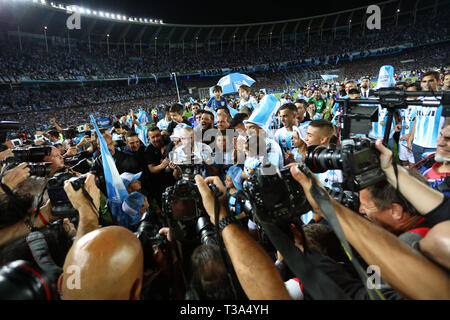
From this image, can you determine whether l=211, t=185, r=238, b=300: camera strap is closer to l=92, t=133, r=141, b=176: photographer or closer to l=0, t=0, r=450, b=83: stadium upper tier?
l=92, t=133, r=141, b=176: photographer

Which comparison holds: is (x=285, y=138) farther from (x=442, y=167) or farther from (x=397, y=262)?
(x=397, y=262)

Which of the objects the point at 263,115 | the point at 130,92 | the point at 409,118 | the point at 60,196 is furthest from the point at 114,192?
the point at 130,92

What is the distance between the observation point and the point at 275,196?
109 centimetres

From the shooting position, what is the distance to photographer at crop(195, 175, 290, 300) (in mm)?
917

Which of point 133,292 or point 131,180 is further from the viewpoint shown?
point 131,180

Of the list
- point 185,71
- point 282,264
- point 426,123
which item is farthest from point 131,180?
point 185,71

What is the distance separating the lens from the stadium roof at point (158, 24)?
21.8m

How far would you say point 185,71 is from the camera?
120 feet

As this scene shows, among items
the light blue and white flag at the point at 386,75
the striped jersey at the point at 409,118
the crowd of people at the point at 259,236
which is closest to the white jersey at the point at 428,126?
the striped jersey at the point at 409,118

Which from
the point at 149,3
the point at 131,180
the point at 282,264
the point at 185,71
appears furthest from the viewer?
the point at 185,71

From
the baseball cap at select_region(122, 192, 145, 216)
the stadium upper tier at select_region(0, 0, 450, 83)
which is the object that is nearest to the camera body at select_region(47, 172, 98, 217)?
the baseball cap at select_region(122, 192, 145, 216)

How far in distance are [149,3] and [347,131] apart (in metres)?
35.2

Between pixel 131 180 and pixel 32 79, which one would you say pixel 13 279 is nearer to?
pixel 131 180

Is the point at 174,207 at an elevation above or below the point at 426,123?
below
